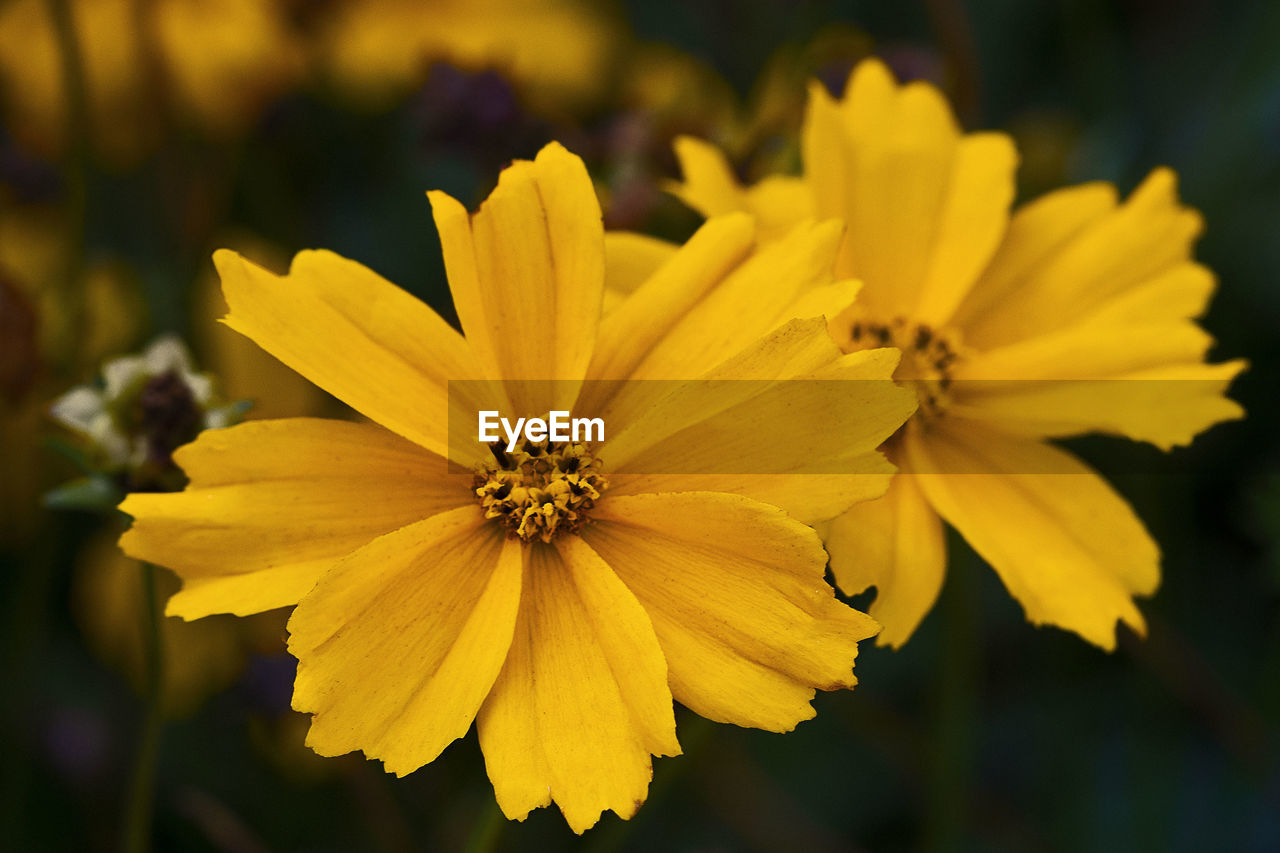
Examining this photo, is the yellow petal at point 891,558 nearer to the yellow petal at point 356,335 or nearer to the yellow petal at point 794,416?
the yellow petal at point 794,416

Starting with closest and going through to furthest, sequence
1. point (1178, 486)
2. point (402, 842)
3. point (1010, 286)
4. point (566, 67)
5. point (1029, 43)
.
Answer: point (1010, 286)
point (402, 842)
point (1178, 486)
point (566, 67)
point (1029, 43)

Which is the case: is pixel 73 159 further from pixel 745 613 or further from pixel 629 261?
pixel 745 613

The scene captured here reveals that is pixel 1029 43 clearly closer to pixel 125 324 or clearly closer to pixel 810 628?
pixel 125 324

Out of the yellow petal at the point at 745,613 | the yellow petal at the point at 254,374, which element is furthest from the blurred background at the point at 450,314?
the yellow petal at the point at 745,613

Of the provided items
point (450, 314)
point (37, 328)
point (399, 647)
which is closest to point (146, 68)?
point (450, 314)

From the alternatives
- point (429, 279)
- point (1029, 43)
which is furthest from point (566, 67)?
point (1029, 43)

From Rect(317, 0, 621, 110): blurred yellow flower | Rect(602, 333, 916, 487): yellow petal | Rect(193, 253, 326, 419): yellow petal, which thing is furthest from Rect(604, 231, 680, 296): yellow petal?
Rect(317, 0, 621, 110): blurred yellow flower
